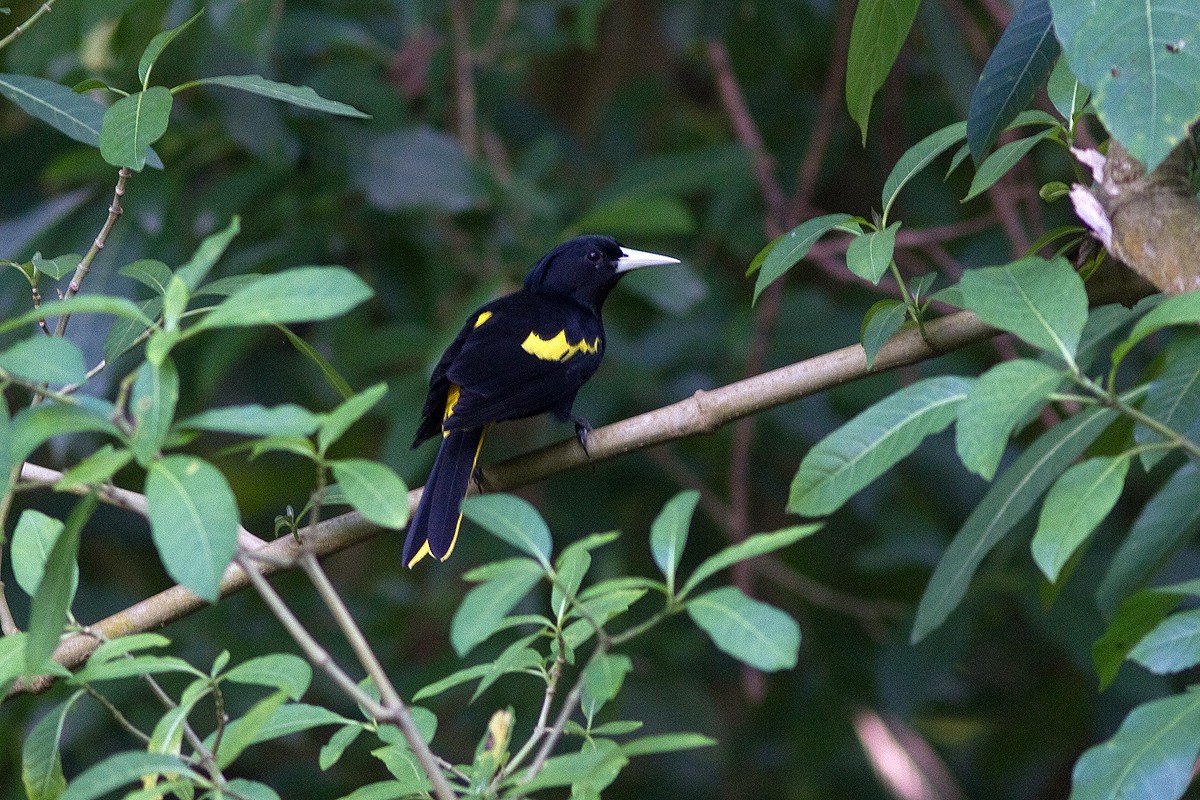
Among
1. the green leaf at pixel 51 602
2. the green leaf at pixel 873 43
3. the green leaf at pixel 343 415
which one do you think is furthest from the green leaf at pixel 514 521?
the green leaf at pixel 873 43

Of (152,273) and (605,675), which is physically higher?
(152,273)

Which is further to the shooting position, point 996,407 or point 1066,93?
point 1066,93

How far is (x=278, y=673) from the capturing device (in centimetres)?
139

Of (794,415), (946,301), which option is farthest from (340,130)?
(946,301)

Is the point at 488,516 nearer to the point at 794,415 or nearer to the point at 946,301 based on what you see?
the point at 946,301

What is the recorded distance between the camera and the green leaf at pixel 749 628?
1115 mm

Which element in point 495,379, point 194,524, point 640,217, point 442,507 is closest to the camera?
point 194,524

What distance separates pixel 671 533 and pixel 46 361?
602 mm

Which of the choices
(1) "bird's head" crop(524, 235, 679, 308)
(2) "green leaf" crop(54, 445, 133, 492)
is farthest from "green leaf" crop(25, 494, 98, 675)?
(1) "bird's head" crop(524, 235, 679, 308)

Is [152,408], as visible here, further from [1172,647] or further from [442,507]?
[442,507]

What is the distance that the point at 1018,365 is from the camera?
1.25 metres

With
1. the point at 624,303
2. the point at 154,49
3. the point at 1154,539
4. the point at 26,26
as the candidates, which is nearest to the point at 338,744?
the point at 154,49

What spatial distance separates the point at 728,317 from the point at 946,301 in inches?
126

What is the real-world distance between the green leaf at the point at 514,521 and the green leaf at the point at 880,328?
663 mm
